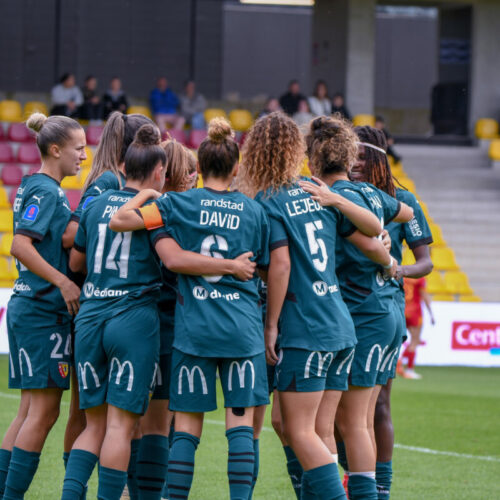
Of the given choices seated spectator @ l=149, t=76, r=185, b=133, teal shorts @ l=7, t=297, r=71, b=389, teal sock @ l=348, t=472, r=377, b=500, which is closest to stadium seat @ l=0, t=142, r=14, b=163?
seated spectator @ l=149, t=76, r=185, b=133

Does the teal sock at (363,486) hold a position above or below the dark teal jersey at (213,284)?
below

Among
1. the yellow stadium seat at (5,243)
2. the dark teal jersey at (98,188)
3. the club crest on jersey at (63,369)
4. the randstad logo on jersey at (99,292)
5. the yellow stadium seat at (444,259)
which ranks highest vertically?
the dark teal jersey at (98,188)

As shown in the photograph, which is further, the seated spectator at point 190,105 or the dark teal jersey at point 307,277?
the seated spectator at point 190,105

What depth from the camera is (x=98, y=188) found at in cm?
458

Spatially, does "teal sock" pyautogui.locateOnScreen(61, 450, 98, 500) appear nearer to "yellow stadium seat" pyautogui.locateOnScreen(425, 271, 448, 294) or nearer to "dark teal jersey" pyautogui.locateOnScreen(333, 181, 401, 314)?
"dark teal jersey" pyautogui.locateOnScreen(333, 181, 401, 314)

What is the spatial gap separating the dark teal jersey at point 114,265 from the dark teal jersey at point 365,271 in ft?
3.13

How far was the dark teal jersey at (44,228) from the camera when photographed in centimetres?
449

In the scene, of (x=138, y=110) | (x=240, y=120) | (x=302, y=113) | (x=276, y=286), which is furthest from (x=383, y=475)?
(x=240, y=120)

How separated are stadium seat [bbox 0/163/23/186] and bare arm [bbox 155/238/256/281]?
40.6 ft

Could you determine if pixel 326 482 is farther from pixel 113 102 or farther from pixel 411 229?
pixel 113 102

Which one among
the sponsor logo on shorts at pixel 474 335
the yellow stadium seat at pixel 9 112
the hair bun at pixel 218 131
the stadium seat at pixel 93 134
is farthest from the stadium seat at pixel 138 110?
the hair bun at pixel 218 131

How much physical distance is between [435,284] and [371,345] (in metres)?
10.7

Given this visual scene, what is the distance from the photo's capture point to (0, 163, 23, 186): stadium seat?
52.4ft

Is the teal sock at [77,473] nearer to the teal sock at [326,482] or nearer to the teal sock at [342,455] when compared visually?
the teal sock at [326,482]
